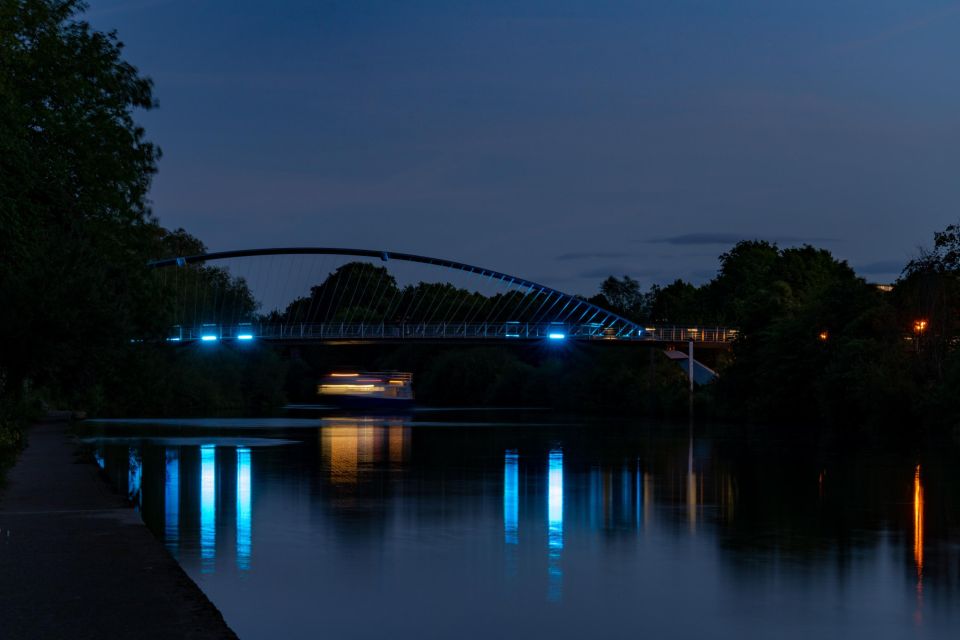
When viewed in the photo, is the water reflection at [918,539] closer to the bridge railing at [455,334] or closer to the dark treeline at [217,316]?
the dark treeline at [217,316]

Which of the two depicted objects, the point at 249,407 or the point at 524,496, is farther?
the point at 249,407

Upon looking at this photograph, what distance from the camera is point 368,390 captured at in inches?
5231

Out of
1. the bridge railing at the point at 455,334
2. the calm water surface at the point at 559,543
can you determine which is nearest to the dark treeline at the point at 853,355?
the bridge railing at the point at 455,334

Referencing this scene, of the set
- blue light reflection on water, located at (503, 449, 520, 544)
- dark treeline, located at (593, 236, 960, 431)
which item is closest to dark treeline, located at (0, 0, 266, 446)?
blue light reflection on water, located at (503, 449, 520, 544)

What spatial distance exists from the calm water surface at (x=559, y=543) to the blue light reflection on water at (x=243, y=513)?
9cm

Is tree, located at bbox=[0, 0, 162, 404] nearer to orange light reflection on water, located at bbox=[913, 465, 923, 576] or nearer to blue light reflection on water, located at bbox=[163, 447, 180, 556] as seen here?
blue light reflection on water, located at bbox=[163, 447, 180, 556]

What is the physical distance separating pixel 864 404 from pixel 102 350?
45.1 m

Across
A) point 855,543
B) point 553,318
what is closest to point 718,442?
point 855,543

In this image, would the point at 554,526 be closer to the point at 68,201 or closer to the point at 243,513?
the point at 243,513

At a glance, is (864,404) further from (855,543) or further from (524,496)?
(855,543)

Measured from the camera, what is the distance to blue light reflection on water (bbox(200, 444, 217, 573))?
19267 mm

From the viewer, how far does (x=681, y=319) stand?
14800cm

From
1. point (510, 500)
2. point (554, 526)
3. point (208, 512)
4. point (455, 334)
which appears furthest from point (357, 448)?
→ point (455, 334)

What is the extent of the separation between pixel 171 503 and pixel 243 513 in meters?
2.54
